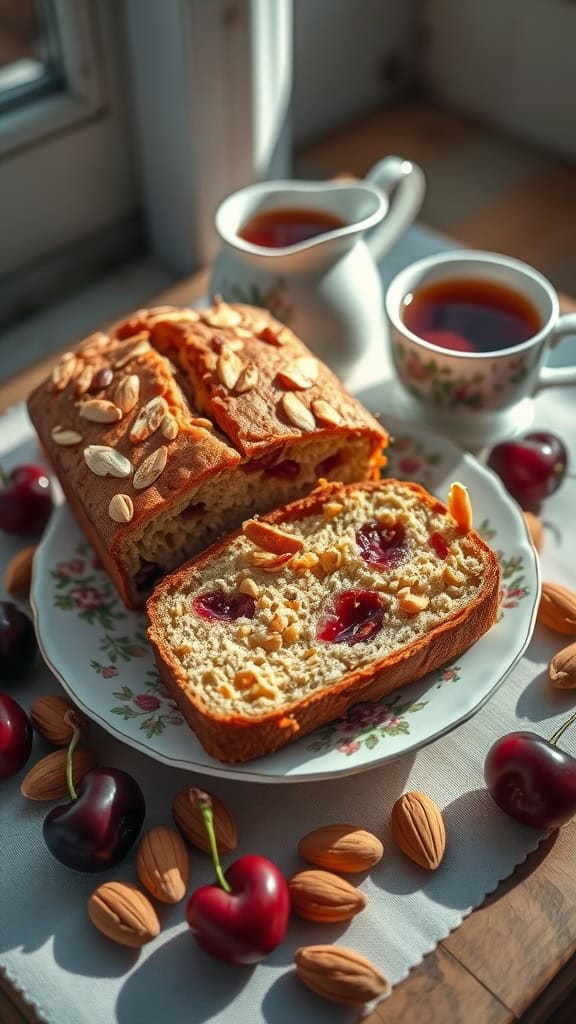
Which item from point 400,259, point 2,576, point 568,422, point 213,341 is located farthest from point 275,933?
point 400,259

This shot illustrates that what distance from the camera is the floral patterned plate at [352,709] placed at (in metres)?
1.40

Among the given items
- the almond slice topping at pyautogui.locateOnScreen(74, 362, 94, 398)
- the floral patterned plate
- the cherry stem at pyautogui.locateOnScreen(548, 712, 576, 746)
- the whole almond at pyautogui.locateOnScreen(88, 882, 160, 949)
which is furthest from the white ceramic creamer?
the whole almond at pyautogui.locateOnScreen(88, 882, 160, 949)

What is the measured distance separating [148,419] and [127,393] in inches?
2.9

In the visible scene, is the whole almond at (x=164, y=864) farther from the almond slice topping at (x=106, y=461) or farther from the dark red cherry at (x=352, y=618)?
the almond slice topping at (x=106, y=461)

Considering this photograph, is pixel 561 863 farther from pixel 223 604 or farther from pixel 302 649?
pixel 223 604

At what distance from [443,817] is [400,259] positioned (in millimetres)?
1375

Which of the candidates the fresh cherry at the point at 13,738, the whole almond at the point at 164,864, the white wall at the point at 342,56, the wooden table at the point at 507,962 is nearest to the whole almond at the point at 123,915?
the whole almond at the point at 164,864

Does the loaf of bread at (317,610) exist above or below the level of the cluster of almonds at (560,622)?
above

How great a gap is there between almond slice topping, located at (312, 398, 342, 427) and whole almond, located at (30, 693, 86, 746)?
57 centimetres

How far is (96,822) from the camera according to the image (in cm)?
134

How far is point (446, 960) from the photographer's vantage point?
51.1 inches

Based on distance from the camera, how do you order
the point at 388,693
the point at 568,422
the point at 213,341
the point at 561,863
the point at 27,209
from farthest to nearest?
1. the point at 27,209
2. the point at 568,422
3. the point at 213,341
4. the point at 388,693
5. the point at 561,863

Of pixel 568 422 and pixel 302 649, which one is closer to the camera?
pixel 302 649

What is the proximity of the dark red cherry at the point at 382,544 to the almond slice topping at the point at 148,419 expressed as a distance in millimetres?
349
